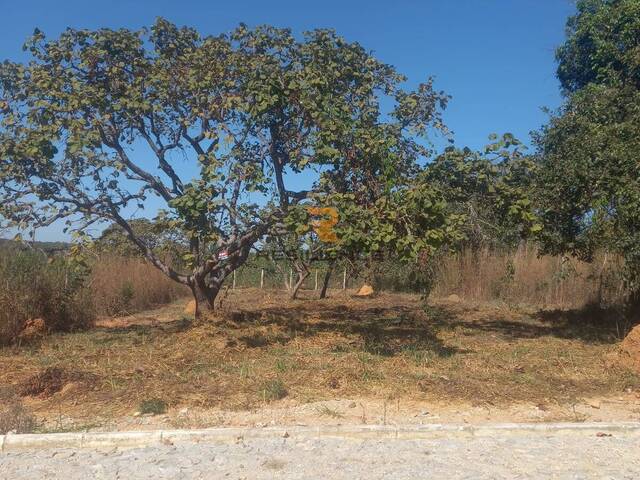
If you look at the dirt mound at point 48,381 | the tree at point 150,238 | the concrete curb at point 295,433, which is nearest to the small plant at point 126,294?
the tree at point 150,238

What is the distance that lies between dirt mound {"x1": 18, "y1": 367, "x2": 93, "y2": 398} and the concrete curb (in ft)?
5.97

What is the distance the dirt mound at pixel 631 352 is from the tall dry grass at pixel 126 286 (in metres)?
9.87

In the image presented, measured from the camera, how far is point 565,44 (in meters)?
13.3

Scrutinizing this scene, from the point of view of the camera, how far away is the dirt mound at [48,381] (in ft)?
23.8

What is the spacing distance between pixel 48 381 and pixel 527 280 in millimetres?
13756

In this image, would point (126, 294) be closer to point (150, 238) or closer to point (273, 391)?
point (150, 238)

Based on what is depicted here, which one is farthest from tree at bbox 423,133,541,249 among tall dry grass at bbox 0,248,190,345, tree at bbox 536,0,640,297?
tall dry grass at bbox 0,248,190,345

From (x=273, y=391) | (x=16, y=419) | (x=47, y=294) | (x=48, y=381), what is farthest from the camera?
(x=47, y=294)

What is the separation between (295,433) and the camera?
18.8ft

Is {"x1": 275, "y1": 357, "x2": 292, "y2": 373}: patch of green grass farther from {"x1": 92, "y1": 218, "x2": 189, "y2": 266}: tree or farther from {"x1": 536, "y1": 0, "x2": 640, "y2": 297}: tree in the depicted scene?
{"x1": 536, "y1": 0, "x2": 640, "y2": 297}: tree

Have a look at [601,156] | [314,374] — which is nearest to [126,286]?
[314,374]

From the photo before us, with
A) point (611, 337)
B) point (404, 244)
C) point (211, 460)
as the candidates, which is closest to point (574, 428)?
point (404, 244)

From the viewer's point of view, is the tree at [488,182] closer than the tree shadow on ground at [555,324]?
Yes

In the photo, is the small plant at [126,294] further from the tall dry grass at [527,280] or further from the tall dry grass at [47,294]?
the tall dry grass at [527,280]
